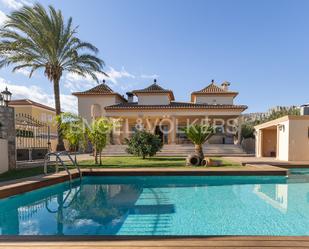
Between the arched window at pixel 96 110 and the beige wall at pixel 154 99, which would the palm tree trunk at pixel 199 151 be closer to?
the beige wall at pixel 154 99

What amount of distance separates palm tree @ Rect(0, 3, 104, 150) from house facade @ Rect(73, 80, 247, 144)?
5621mm

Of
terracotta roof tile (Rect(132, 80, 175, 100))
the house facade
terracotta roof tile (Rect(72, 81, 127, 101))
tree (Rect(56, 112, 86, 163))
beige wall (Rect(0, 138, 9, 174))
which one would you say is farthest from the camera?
terracotta roof tile (Rect(72, 81, 127, 101))

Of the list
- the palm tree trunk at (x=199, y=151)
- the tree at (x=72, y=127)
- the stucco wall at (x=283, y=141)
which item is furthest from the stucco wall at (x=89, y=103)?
the stucco wall at (x=283, y=141)

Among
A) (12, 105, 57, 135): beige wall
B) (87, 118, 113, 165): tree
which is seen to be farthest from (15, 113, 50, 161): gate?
(12, 105, 57, 135): beige wall

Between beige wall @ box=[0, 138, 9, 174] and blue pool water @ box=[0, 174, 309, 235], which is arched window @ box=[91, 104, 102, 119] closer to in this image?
beige wall @ box=[0, 138, 9, 174]

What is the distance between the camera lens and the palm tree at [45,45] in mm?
17891

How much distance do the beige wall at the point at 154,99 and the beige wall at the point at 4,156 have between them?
1689cm

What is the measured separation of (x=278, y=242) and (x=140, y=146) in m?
13.0

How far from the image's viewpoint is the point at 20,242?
320cm

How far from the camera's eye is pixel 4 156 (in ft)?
33.0

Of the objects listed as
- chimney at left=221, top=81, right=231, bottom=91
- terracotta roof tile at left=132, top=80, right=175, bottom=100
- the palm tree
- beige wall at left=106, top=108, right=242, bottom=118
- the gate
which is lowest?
the gate

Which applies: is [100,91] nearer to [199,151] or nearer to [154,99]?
[154,99]

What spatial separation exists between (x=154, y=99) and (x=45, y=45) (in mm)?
12385

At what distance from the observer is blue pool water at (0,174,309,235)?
4.73 metres
